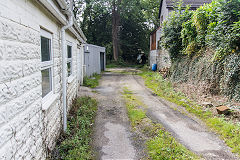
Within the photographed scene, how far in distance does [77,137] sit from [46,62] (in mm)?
1792

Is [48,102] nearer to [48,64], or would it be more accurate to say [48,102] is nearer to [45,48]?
[48,64]

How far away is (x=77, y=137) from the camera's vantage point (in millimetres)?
4043

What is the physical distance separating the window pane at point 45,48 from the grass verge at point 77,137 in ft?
5.83

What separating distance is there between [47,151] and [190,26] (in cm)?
838

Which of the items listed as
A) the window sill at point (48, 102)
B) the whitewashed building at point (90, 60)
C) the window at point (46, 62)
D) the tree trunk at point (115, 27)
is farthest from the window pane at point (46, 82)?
the tree trunk at point (115, 27)

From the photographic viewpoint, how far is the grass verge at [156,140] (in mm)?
3520

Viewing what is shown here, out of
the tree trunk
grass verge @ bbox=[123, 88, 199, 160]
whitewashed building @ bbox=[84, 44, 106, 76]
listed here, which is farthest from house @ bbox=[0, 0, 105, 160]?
the tree trunk

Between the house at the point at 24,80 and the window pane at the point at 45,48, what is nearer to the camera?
the house at the point at 24,80

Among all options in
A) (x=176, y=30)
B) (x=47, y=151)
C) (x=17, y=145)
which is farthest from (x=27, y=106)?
(x=176, y=30)

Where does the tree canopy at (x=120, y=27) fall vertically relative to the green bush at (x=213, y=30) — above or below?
above

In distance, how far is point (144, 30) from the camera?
105ft

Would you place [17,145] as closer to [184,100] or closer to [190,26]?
[184,100]

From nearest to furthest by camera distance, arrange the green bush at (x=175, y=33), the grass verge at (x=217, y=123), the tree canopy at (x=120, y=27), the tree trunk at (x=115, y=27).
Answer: the grass verge at (x=217, y=123) → the green bush at (x=175, y=33) → the tree trunk at (x=115, y=27) → the tree canopy at (x=120, y=27)

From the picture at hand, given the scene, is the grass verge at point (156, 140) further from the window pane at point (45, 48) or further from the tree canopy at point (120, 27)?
the tree canopy at point (120, 27)
